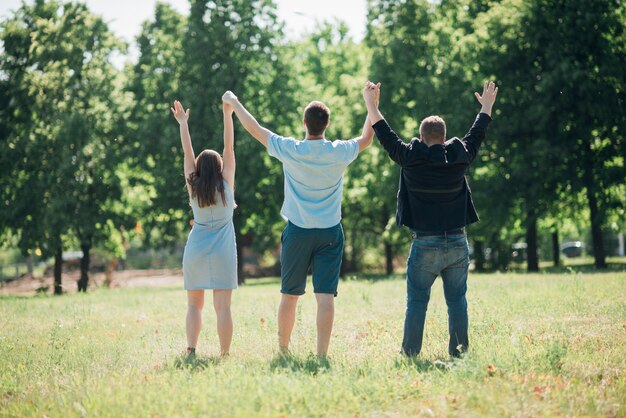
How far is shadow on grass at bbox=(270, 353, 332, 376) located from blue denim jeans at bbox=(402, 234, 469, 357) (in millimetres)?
848

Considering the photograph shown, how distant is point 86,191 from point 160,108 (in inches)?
188

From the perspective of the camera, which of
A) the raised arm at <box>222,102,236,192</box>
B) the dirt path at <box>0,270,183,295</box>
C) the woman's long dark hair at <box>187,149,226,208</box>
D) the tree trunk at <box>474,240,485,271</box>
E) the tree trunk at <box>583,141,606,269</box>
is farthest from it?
the dirt path at <box>0,270,183,295</box>

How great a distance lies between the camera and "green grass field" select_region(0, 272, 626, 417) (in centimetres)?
440

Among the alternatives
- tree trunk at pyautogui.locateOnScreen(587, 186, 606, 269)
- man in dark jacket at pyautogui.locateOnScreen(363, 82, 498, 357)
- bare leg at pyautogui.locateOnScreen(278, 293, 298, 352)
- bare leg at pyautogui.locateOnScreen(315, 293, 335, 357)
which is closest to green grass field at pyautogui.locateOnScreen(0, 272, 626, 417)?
bare leg at pyautogui.locateOnScreen(315, 293, 335, 357)

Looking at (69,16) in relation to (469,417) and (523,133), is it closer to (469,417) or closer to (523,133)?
(523,133)

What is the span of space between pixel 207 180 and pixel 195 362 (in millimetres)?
1697

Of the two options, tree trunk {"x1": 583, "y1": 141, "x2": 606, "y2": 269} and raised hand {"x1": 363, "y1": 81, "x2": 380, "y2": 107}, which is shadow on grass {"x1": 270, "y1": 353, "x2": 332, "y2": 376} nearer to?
raised hand {"x1": 363, "y1": 81, "x2": 380, "y2": 107}

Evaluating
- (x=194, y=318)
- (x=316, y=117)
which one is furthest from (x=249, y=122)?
(x=194, y=318)

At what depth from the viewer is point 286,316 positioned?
19.7 feet

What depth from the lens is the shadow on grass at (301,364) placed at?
5305mm

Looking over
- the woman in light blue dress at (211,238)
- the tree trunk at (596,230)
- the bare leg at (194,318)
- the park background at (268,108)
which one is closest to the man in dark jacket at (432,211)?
the woman in light blue dress at (211,238)

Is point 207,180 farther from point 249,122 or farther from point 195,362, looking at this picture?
point 195,362

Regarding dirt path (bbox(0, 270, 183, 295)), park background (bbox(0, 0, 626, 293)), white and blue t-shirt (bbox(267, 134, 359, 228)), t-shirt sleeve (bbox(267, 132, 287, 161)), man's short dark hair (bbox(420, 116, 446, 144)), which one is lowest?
dirt path (bbox(0, 270, 183, 295))

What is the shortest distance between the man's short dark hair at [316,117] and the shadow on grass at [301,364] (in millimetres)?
2001
